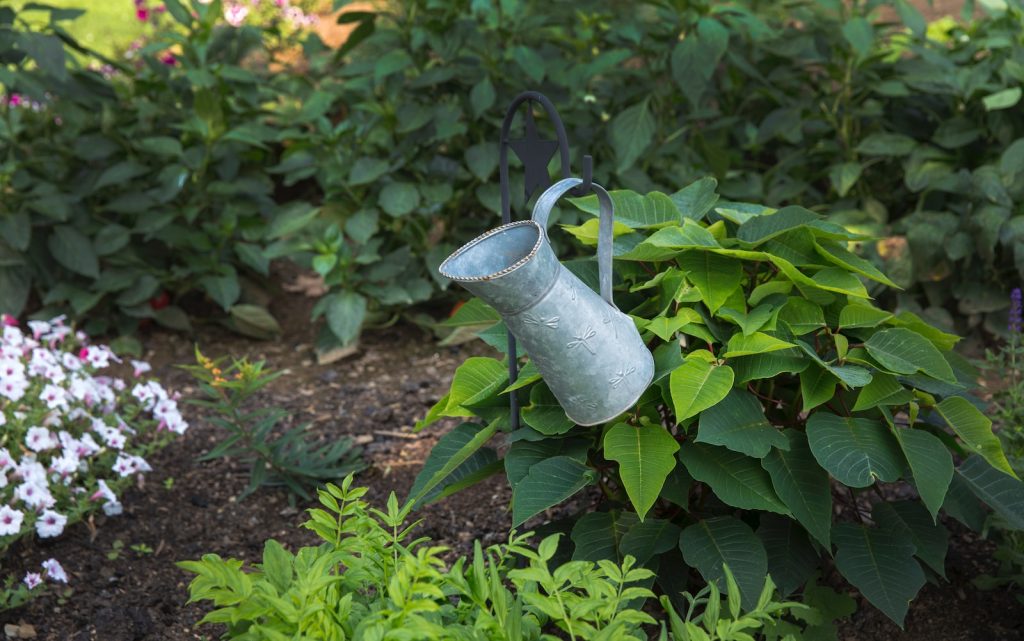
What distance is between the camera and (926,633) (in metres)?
2.37

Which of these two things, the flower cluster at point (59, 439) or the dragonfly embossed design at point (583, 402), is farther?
the flower cluster at point (59, 439)

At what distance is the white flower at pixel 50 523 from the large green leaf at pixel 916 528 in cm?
183

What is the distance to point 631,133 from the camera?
385 cm

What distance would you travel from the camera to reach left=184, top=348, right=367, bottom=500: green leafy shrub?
279 centimetres

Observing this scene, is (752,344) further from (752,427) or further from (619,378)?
(619,378)

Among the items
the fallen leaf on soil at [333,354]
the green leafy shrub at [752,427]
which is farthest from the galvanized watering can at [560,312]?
the fallen leaf on soil at [333,354]

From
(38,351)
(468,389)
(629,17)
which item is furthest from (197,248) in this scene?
(468,389)

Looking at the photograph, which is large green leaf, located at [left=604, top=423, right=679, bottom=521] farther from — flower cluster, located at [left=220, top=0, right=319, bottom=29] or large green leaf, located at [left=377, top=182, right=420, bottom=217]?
flower cluster, located at [left=220, top=0, right=319, bottom=29]

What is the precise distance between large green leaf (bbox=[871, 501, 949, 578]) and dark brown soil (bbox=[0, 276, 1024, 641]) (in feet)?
0.95

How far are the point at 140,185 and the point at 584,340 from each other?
2.86 m

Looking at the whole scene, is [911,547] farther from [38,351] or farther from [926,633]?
[38,351]

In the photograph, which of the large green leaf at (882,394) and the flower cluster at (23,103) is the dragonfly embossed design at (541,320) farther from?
the flower cluster at (23,103)

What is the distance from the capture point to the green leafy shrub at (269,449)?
279 cm

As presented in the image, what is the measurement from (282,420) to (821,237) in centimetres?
188
